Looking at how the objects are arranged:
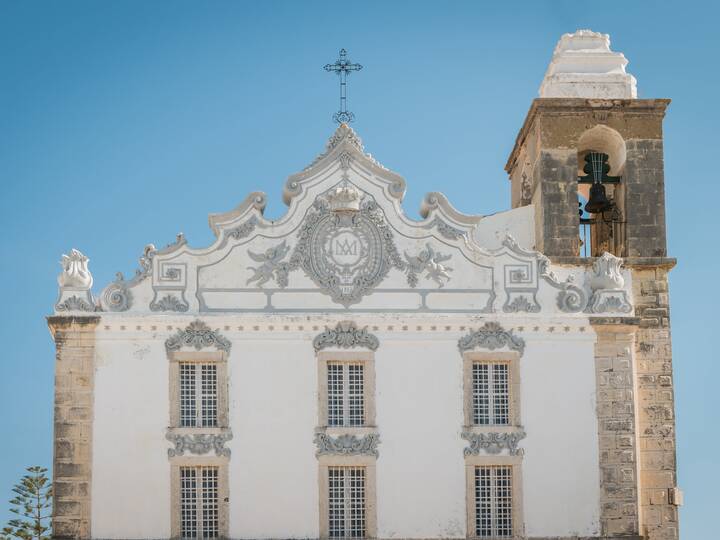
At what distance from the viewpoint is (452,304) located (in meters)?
36.9

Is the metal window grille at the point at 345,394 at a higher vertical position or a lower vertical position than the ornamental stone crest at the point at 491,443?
higher

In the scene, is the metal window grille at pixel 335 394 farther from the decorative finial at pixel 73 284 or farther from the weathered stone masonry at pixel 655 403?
the weathered stone masonry at pixel 655 403

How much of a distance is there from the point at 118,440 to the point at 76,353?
6.82 feet

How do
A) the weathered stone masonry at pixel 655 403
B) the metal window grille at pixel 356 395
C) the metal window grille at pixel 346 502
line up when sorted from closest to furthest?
1. the metal window grille at pixel 346 502
2. the metal window grille at pixel 356 395
3. the weathered stone masonry at pixel 655 403

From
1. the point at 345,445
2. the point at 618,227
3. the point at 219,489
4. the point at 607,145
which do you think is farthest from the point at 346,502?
the point at 607,145

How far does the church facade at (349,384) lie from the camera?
118 feet

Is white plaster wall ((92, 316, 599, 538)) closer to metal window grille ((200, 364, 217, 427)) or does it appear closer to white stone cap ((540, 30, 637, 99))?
metal window grille ((200, 364, 217, 427))

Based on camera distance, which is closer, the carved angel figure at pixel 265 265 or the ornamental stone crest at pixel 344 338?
the ornamental stone crest at pixel 344 338

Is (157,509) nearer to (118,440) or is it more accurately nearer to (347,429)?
(118,440)

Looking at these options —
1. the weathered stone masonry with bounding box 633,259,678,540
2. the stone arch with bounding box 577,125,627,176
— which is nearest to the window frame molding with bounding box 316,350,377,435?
the weathered stone masonry with bounding box 633,259,678,540

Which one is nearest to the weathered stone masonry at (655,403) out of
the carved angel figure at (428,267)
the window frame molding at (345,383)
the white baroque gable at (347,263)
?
the white baroque gable at (347,263)

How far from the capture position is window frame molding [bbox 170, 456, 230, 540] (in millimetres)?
35625

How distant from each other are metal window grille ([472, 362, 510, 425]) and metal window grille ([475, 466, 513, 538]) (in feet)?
3.53

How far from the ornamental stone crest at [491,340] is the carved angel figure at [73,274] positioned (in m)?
8.25
